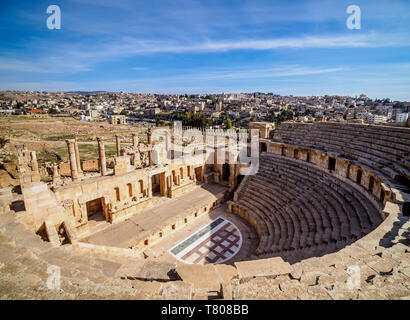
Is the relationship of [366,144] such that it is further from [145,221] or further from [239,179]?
[145,221]

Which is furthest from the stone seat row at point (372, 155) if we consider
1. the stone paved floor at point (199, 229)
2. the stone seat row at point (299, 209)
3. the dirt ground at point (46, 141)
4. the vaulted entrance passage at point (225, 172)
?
the dirt ground at point (46, 141)

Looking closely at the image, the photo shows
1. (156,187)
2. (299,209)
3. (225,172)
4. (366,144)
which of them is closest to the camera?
(299,209)

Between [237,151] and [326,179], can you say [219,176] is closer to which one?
[237,151]

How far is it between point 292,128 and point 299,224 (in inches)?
420

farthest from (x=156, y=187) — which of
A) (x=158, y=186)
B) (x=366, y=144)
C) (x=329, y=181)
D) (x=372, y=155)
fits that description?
(x=366, y=144)

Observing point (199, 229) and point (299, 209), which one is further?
point (199, 229)

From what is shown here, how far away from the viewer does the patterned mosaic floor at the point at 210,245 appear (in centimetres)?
1152

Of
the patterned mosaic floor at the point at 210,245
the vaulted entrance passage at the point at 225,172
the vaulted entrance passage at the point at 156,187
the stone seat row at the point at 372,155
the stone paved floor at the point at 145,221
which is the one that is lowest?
the patterned mosaic floor at the point at 210,245

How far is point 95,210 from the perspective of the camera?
551 inches

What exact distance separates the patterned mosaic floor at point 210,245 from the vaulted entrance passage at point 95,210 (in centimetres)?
499

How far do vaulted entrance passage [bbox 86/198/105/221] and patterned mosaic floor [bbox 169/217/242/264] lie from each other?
16.4 feet

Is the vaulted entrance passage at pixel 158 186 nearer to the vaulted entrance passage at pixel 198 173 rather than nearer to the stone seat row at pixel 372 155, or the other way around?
the vaulted entrance passage at pixel 198 173

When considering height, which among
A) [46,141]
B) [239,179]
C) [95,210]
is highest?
[46,141]

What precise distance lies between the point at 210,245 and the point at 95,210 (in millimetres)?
7648
